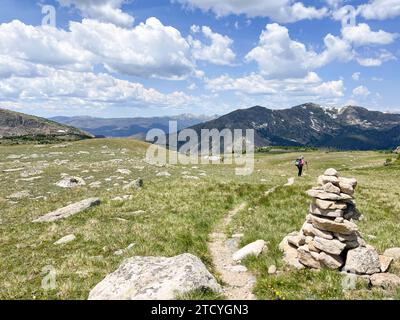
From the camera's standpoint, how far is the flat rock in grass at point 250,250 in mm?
14345

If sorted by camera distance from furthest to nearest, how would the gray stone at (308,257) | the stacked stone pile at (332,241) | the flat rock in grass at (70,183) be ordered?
1. the flat rock in grass at (70,183)
2. the gray stone at (308,257)
3. the stacked stone pile at (332,241)

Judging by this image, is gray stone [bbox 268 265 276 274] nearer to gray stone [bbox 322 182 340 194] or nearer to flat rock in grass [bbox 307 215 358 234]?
flat rock in grass [bbox 307 215 358 234]

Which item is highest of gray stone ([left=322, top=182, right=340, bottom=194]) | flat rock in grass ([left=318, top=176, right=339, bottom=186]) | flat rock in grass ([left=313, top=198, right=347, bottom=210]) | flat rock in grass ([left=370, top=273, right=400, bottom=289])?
flat rock in grass ([left=318, top=176, right=339, bottom=186])

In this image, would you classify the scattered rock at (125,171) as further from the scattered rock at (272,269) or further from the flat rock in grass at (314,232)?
the scattered rock at (272,269)

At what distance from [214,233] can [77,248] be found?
6968 millimetres

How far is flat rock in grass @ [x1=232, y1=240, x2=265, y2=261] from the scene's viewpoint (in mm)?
14345

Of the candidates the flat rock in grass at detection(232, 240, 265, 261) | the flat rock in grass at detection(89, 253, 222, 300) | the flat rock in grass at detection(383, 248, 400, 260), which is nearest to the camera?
the flat rock in grass at detection(89, 253, 222, 300)

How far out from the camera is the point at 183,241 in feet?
53.8

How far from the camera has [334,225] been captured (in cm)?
1262

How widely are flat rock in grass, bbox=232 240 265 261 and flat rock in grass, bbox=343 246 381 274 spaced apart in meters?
3.50

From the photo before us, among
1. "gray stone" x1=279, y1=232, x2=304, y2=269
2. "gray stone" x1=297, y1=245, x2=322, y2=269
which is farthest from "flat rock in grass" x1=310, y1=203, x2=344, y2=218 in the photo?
"gray stone" x1=279, y1=232, x2=304, y2=269

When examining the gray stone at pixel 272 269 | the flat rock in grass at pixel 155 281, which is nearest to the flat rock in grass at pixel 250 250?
the gray stone at pixel 272 269
